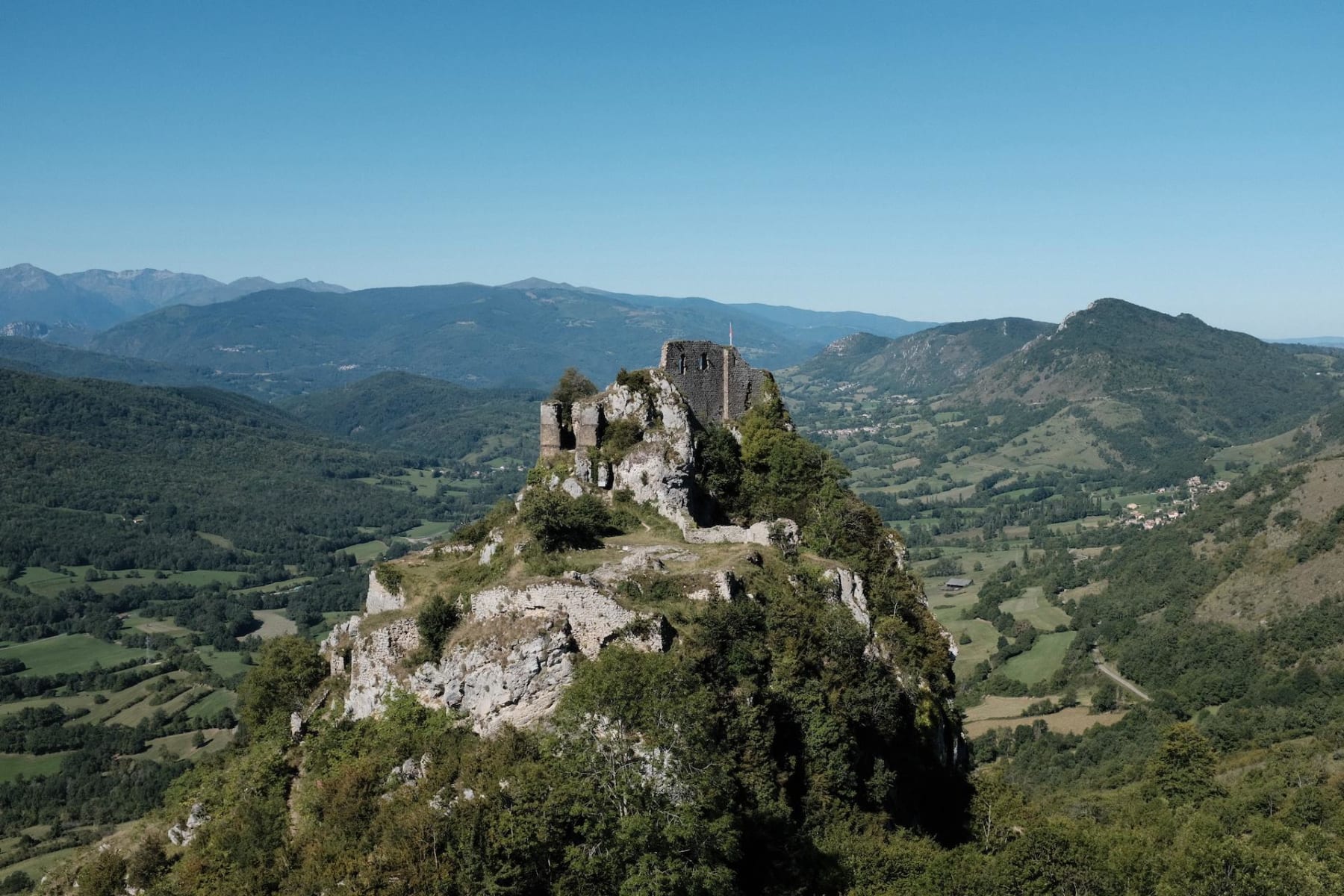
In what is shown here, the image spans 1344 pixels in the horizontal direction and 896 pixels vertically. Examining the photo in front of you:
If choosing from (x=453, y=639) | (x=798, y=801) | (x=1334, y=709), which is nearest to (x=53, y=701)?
(x=453, y=639)

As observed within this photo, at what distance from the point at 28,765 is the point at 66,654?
133 feet

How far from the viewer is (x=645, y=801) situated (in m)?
26.0

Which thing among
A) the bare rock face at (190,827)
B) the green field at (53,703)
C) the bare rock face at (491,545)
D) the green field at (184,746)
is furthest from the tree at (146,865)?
the green field at (53,703)

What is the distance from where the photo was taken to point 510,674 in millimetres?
30484

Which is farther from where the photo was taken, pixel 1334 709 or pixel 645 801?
pixel 1334 709

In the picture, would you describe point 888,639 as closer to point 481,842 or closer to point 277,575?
point 481,842

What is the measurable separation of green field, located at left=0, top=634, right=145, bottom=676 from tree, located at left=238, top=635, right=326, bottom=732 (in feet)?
367

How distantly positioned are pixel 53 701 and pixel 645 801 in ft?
400

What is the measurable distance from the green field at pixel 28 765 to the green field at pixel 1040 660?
110760 millimetres

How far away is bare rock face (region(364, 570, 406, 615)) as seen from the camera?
38.0m

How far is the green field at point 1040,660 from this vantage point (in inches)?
4697

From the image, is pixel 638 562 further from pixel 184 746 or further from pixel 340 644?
pixel 184 746

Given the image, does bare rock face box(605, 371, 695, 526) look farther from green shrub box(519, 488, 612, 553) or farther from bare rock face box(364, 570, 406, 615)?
bare rock face box(364, 570, 406, 615)

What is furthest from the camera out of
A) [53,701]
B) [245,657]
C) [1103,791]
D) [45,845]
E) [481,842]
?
[245,657]
